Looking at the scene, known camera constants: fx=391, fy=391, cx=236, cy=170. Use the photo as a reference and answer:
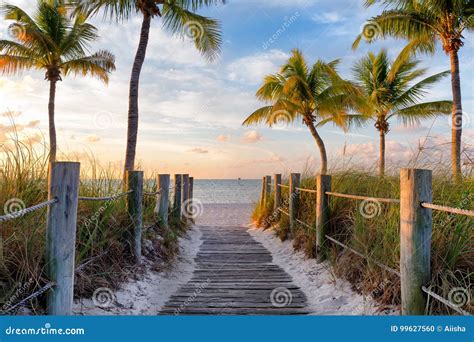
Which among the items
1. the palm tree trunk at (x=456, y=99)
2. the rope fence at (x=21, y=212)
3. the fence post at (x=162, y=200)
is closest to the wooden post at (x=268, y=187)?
the fence post at (x=162, y=200)

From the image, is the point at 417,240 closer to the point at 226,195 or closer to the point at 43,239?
the point at 43,239

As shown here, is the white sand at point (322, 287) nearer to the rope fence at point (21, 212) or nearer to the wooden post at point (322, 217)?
the wooden post at point (322, 217)

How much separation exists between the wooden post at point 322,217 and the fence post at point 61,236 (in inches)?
134

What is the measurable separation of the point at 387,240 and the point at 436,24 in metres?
13.7

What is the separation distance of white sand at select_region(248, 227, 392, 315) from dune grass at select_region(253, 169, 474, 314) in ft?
0.34

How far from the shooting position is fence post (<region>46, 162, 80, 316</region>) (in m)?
3.00

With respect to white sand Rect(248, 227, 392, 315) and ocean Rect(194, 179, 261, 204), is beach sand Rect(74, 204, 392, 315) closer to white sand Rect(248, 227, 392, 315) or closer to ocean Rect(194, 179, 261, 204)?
white sand Rect(248, 227, 392, 315)

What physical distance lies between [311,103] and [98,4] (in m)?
9.75

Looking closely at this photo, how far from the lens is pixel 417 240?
117 inches

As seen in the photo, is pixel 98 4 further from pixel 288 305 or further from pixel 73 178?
pixel 288 305

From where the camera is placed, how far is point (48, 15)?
1733 cm

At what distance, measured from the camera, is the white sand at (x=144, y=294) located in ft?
11.7

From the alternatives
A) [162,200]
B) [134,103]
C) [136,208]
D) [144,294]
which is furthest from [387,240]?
[134,103]

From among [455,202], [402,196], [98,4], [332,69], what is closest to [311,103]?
[332,69]
